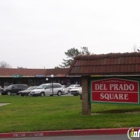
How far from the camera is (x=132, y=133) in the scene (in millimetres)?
10945

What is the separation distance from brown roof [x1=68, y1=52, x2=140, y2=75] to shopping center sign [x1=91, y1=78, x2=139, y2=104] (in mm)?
689

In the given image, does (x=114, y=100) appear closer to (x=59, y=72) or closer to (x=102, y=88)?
(x=102, y=88)

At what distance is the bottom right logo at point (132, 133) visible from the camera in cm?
1058

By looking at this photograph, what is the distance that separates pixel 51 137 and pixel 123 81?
475 centimetres

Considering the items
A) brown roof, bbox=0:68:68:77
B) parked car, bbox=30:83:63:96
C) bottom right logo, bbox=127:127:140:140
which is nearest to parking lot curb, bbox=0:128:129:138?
bottom right logo, bbox=127:127:140:140

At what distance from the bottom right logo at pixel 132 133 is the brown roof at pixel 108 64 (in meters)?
3.29

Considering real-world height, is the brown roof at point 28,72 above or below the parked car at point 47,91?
above

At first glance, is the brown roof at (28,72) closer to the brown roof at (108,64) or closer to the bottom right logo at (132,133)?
the brown roof at (108,64)

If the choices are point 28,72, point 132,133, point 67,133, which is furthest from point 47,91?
point 132,133

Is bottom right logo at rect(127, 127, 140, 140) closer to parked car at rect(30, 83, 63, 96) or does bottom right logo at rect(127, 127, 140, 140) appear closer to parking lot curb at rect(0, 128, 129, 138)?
parking lot curb at rect(0, 128, 129, 138)

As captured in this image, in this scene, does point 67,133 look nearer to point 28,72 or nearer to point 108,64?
point 108,64

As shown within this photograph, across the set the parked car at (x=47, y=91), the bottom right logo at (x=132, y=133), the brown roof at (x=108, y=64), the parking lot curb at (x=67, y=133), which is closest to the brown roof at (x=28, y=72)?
the parked car at (x=47, y=91)

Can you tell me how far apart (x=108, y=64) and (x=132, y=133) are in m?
4.32

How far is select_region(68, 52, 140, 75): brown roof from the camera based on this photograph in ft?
45.9
